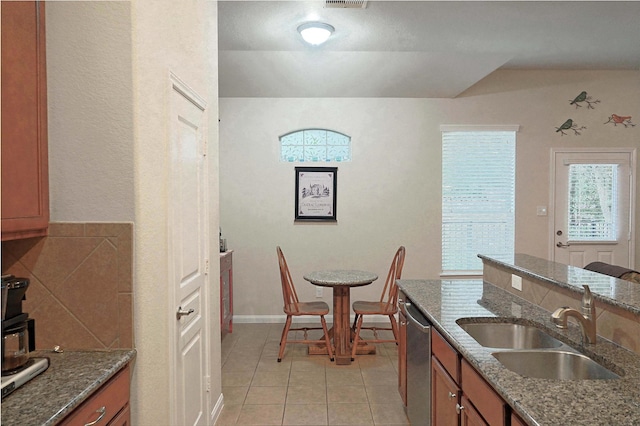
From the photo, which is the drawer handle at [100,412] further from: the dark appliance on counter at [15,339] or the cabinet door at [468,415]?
the cabinet door at [468,415]

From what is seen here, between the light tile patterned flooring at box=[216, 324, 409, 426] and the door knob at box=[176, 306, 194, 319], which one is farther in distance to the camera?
the light tile patterned flooring at box=[216, 324, 409, 426]

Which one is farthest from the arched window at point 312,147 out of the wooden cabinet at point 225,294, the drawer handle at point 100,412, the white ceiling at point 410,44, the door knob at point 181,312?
the drawer handle at point 100,412

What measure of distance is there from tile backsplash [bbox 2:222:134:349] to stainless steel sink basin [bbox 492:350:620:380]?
1.47 m

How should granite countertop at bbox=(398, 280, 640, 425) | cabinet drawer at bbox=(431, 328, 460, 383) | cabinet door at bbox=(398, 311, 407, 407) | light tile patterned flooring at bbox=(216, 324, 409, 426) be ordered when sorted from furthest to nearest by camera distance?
1. light tile patterned flooring at bbox=(216, 324, 409, 426)
2. cabinet door at bbox=(398, 311, 407, 407)
3. cabinet drawer at bbox=(431, 328, 460, 383)
4. granite countertop at bbox=(398, 280, 640, 425)

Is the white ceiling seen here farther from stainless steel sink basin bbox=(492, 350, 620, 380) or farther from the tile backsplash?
stainless steel sink basin bbox=(492, 350, 620, 380)

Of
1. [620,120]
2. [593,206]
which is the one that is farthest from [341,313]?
[620,120]

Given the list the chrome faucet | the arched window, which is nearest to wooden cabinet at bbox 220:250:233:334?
the arched window

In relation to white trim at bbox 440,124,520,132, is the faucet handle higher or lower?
lower

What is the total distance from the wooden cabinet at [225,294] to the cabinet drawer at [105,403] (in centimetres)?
266

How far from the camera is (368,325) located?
5.17m

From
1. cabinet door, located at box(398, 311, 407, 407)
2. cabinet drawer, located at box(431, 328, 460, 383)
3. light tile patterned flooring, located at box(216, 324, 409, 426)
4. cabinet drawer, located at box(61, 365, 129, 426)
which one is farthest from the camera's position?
light tile patterned flooring, located at box(216, 324, 409, 426)

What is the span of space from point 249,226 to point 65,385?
3.88 m

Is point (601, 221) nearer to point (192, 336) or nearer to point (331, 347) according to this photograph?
point (331, 347)

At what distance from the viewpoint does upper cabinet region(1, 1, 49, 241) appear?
1.45 meters
